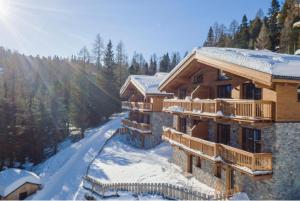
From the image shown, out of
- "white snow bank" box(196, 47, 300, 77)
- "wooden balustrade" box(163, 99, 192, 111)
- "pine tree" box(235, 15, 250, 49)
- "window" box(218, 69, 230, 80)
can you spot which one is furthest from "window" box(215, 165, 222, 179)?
"pine tree" box(235, 15, 250, 49)

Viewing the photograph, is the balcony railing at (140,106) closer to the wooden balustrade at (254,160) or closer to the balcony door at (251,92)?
the balcony door at (251,92)

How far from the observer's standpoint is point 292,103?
1492 centimetres

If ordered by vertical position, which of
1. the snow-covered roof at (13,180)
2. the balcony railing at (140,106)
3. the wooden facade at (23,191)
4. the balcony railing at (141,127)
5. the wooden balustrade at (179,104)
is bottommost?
the wooden facade at (23,191)

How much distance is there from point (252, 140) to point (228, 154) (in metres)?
1.72

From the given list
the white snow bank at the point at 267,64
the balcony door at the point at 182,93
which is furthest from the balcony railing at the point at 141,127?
the white snow bank at the point at 267,64

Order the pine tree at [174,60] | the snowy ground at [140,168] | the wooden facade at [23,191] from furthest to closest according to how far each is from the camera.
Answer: the pine tree at [174,60]
the wooden facade at [23,191]
the snowy ground at [140,168]

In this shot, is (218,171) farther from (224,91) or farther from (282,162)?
(224,91)

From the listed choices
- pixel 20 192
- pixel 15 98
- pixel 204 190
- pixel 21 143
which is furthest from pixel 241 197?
pixel 15 98

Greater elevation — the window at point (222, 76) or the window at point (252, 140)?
the window at point (222, 76)

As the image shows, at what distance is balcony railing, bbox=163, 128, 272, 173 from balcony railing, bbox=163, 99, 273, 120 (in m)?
1.89

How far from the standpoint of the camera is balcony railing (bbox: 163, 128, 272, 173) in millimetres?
14253

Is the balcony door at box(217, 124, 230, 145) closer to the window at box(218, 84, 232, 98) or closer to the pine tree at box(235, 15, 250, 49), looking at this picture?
the window at box(218, 84, 232, 98)

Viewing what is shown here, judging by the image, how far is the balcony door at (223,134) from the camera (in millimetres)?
19152

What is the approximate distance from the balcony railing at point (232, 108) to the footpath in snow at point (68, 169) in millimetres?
12757
